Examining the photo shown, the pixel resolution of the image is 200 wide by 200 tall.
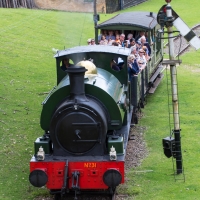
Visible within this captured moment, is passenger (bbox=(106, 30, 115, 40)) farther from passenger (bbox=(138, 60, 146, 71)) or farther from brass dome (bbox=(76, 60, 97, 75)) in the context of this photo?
brass dome (bbox=(76, 60, 97, 75))

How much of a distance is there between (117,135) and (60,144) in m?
1.02

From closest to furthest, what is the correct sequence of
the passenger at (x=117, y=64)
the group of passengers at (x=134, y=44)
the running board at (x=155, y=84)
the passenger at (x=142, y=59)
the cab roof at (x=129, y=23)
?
the passenger at (x=117, y=64) < the group of passengers at (x=134, y=44) < the passenger at (x=142, y=59) < the cab roof at (x=129, y=23) < the running board at (x=155, y=84)

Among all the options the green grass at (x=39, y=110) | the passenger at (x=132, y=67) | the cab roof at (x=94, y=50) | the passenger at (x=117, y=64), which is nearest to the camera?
the green grass at (x=39, y=110)

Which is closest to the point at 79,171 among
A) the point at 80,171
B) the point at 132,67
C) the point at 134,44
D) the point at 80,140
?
the point at 80,171

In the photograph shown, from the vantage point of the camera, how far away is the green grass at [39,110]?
29.9 ft

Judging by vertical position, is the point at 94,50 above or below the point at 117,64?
above

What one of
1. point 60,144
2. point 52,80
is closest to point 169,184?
point 60,144

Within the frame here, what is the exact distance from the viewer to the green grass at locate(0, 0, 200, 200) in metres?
9.12

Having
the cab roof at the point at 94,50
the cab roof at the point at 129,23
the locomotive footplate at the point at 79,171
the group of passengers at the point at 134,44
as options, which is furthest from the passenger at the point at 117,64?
the cab roof at the point at 129,23

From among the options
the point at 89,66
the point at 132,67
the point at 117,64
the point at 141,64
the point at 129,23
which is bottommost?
the point at 141,64

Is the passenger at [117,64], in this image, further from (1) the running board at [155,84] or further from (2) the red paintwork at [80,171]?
(1) the running board at [155,84]

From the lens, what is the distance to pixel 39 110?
14.1 m

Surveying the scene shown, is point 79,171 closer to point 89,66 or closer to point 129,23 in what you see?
point 89,66

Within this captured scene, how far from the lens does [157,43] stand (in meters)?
18.8
